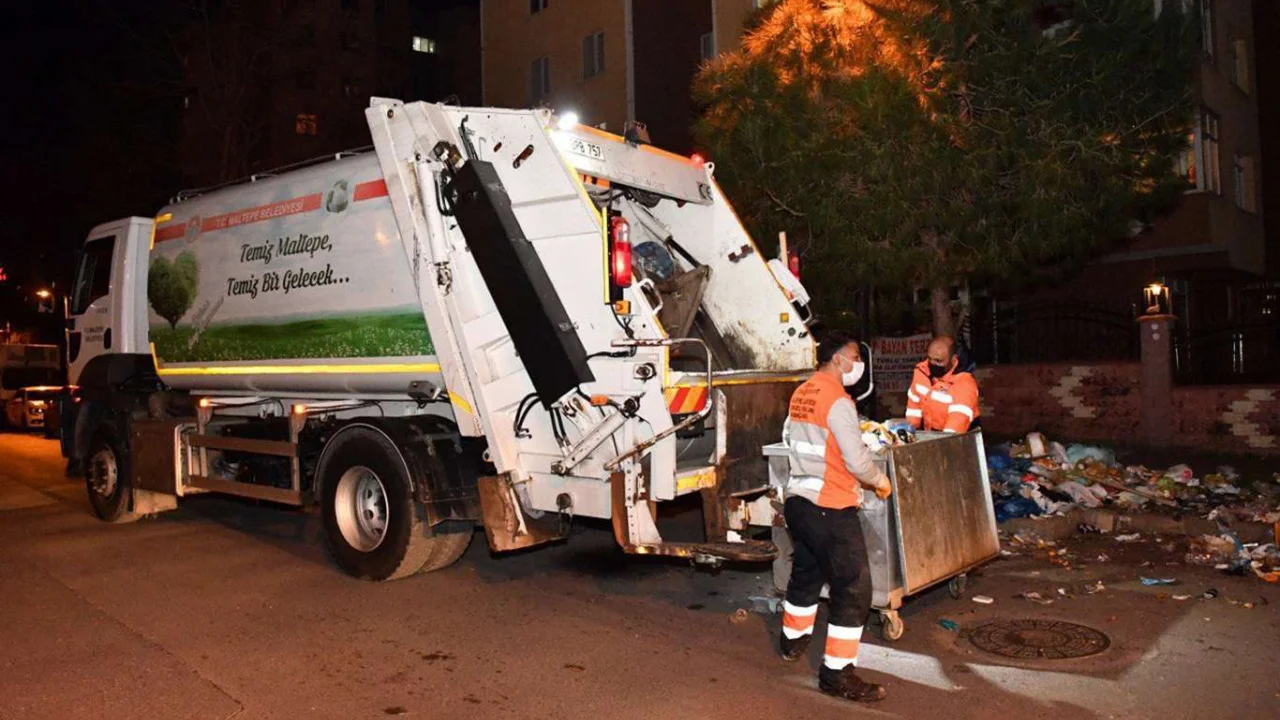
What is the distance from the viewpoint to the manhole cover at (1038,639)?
16.4ft

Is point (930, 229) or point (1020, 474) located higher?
point (930, 229)

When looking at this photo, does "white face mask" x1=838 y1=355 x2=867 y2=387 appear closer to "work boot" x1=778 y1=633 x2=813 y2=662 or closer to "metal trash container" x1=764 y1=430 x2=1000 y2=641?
"metal trash container" x1=764 y1=430 x2=1000 y2=641

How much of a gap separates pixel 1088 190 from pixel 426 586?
6171mm

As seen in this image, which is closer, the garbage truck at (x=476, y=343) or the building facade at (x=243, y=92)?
the garbage truck at (x=476, y=343)

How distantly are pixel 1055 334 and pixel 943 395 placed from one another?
6.61 meters

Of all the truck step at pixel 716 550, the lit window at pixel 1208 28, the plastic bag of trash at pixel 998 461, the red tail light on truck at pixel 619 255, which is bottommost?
the truck step at pixel 716 550

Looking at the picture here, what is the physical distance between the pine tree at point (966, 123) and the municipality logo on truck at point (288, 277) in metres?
3.61

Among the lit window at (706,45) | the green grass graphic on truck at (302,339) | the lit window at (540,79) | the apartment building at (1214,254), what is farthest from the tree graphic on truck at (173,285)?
the lit window at (540,79)

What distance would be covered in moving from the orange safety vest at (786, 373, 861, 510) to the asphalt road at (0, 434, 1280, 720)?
0.91 metres

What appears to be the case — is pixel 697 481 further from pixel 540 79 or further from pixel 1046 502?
pixel 540 79

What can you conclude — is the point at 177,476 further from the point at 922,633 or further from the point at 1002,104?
the point at 1002,104

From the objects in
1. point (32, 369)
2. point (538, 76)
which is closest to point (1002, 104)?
point (538, 76)

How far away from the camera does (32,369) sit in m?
25.5

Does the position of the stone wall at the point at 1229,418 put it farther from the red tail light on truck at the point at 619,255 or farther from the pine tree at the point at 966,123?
the red tail light on truck at the point at 619,255
